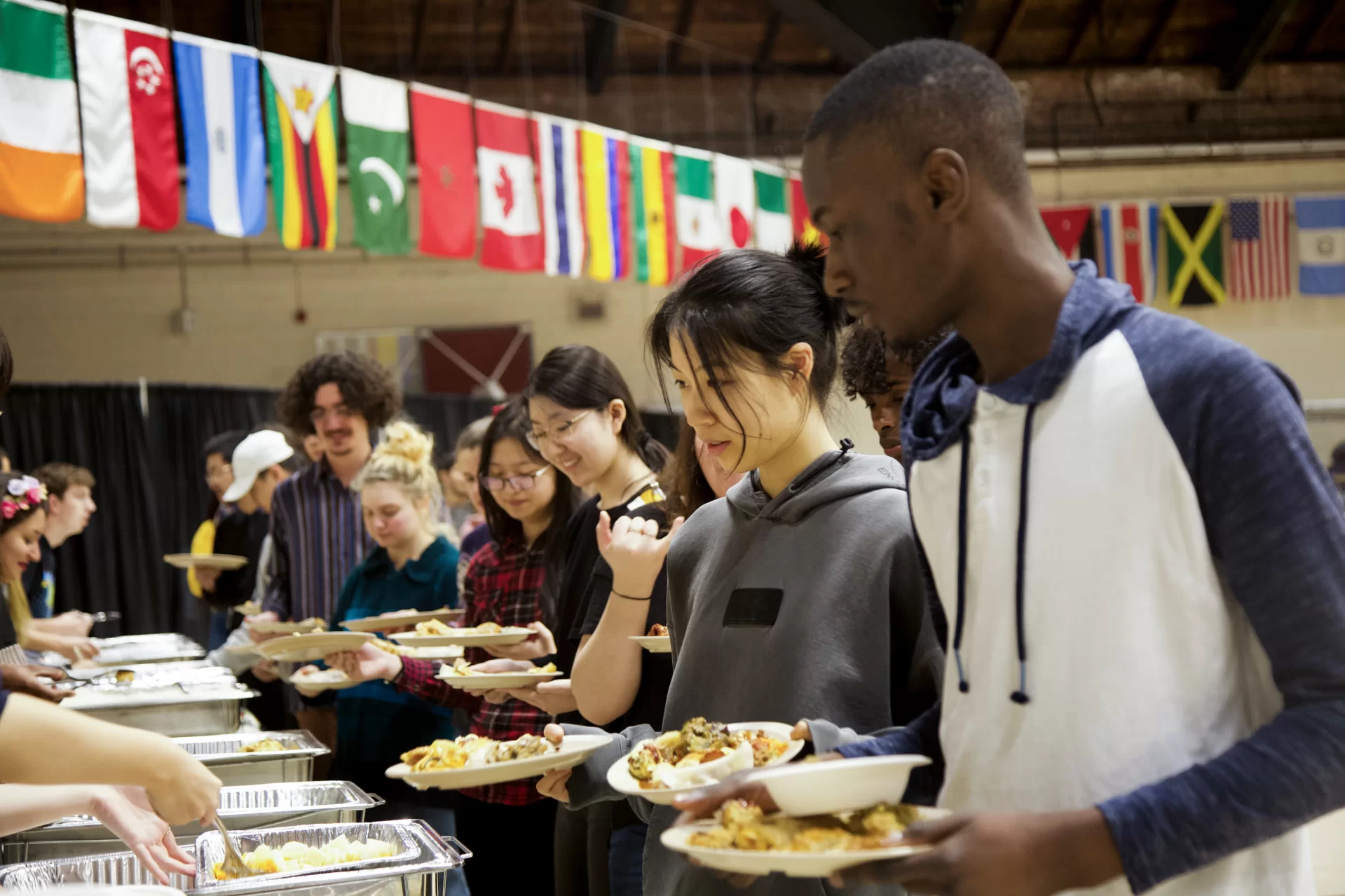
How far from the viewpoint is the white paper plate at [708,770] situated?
1308 mm

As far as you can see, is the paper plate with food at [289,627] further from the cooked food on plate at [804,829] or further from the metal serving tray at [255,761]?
the cooked food on plate at [804,829]

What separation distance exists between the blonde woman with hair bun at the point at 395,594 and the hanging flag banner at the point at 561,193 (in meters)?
3.51

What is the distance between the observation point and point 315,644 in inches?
106

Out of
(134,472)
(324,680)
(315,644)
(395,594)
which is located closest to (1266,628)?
(315,644)

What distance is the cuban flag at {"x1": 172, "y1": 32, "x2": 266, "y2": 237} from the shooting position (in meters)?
5.38

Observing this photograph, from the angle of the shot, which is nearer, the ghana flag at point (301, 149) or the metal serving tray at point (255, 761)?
the metal serving tray at point (255, 761)

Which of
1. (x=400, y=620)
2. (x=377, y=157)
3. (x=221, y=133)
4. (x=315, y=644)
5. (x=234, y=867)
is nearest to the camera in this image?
(x=234, y=867)

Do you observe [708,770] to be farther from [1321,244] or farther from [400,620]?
[1321,244]

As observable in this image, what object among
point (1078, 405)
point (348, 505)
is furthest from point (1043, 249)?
point (348, 505)

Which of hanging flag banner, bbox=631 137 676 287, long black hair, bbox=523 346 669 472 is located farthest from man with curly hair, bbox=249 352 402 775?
hanging flag banner, bbox=631 137 676 287

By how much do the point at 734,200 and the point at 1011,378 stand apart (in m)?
7.35

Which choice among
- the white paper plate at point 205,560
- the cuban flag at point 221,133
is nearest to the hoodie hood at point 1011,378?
the white paper plate at point 205,560

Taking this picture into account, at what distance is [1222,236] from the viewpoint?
11.1 metres

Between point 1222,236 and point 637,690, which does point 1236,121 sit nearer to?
point 1222,236
